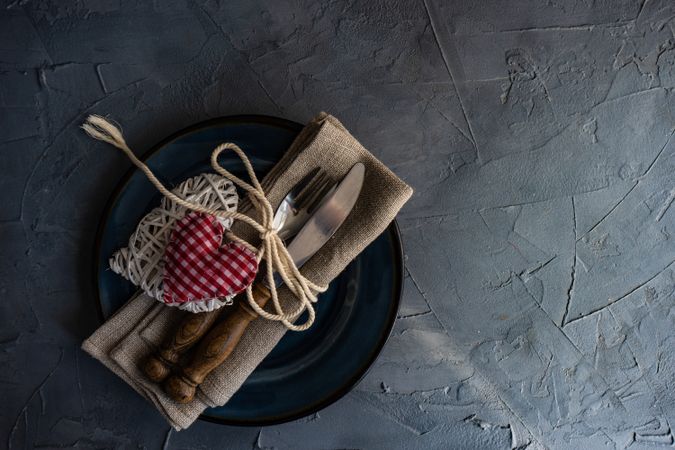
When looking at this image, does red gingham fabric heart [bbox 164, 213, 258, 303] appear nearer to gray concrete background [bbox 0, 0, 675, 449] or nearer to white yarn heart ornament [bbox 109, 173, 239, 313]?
white yarn heart ornament [bbox 109, 173, 239, 313]

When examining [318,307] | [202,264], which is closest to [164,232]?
[202,264]

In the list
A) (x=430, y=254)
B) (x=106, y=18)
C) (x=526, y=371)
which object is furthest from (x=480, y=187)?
(x=106, y=18)

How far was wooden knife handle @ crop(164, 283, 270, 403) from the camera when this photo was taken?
1.74 feet

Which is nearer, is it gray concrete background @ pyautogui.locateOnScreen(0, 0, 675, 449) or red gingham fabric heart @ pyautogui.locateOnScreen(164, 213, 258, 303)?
red gingham fabric heart @ pyautogui.locateOnScreen(164, 213, 258, 303)

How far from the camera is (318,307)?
0.60m

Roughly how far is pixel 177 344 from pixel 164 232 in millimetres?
115

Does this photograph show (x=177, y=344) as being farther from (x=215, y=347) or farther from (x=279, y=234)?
(x=279, y=234)

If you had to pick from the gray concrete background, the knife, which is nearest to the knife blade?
the knife

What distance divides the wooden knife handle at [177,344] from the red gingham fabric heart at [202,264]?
0.04m

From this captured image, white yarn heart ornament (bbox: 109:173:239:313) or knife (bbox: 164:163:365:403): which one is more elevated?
white yarn heart ornament (bbox: 109:173:239:313)

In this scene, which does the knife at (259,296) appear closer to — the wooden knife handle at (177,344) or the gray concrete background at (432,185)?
the wooden knife handle at (177,344)

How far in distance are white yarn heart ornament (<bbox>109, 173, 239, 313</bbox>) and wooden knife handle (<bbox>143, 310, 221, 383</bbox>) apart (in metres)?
0.02

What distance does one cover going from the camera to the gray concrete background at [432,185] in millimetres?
618

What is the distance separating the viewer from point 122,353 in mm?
560
